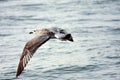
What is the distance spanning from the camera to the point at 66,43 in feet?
41.0

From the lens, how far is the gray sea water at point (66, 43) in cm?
1063

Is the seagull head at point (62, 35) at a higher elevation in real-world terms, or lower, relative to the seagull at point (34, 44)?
higher

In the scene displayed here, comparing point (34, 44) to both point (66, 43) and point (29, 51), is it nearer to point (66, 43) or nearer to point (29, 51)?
point (29, 51)

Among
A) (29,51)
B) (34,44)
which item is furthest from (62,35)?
(29,51)

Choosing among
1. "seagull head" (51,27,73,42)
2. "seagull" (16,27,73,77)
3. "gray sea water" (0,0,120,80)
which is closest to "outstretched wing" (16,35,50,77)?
"seagull" (16,27,73,77)

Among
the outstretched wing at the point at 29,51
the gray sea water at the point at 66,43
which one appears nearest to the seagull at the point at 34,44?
the outstretched wing at the point at 29,51

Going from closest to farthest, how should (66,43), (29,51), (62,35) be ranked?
(62,35) → (29,51) → (66,43)

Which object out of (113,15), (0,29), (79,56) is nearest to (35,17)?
(0,29)

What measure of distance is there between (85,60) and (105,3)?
4.59m

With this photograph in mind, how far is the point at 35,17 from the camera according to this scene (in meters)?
14.3

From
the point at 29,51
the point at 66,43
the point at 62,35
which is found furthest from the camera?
the point at 66,43

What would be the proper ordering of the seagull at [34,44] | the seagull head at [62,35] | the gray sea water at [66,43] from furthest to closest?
1. the gray sea water at [66,43]
2. the seagull at [34,44]
3. the seagull head at [62,35]

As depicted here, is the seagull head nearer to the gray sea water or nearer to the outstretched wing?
the outstretched wing

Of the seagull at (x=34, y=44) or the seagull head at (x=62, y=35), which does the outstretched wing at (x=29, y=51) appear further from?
the seagull head at (x=62, y=35)
